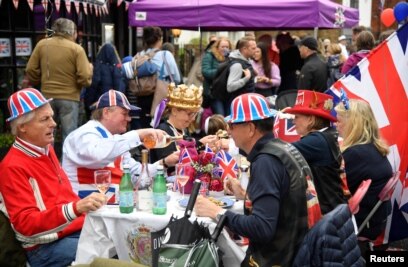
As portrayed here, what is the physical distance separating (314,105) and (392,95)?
4.63 feet

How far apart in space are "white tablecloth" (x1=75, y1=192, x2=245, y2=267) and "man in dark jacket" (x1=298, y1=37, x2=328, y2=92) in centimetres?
544

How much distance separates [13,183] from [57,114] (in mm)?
4189

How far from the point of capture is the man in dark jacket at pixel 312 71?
8.52 metres

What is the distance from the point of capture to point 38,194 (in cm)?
339

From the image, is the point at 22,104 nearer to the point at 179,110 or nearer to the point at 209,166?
the point at 209,166

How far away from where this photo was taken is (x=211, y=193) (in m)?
3.74

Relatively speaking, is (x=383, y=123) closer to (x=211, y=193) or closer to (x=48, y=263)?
(x=211, y=193)

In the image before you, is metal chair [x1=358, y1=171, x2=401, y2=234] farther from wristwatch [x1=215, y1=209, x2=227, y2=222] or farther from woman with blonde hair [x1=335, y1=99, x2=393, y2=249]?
wristwatch [x1=215, y1=209, x2=227, y2=222]

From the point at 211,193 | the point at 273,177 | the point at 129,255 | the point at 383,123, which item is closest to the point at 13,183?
the point at 129,255

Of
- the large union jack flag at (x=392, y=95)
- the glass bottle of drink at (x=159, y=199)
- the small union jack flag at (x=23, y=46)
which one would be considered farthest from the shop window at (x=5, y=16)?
the glass bottle of drink at (x=159, y=199)

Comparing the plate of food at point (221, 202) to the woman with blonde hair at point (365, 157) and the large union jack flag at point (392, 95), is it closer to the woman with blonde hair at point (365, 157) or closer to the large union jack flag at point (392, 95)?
the woman with blonde hair at point (365, 157)

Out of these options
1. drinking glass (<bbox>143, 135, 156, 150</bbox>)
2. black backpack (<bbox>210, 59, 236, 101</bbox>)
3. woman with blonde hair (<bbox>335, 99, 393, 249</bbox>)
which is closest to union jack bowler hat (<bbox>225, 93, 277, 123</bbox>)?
drinking glass (<bbox>143, 135, 156, 150</bbox>)

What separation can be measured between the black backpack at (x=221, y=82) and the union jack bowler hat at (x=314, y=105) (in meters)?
4.21

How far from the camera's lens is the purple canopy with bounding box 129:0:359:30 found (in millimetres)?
8953
